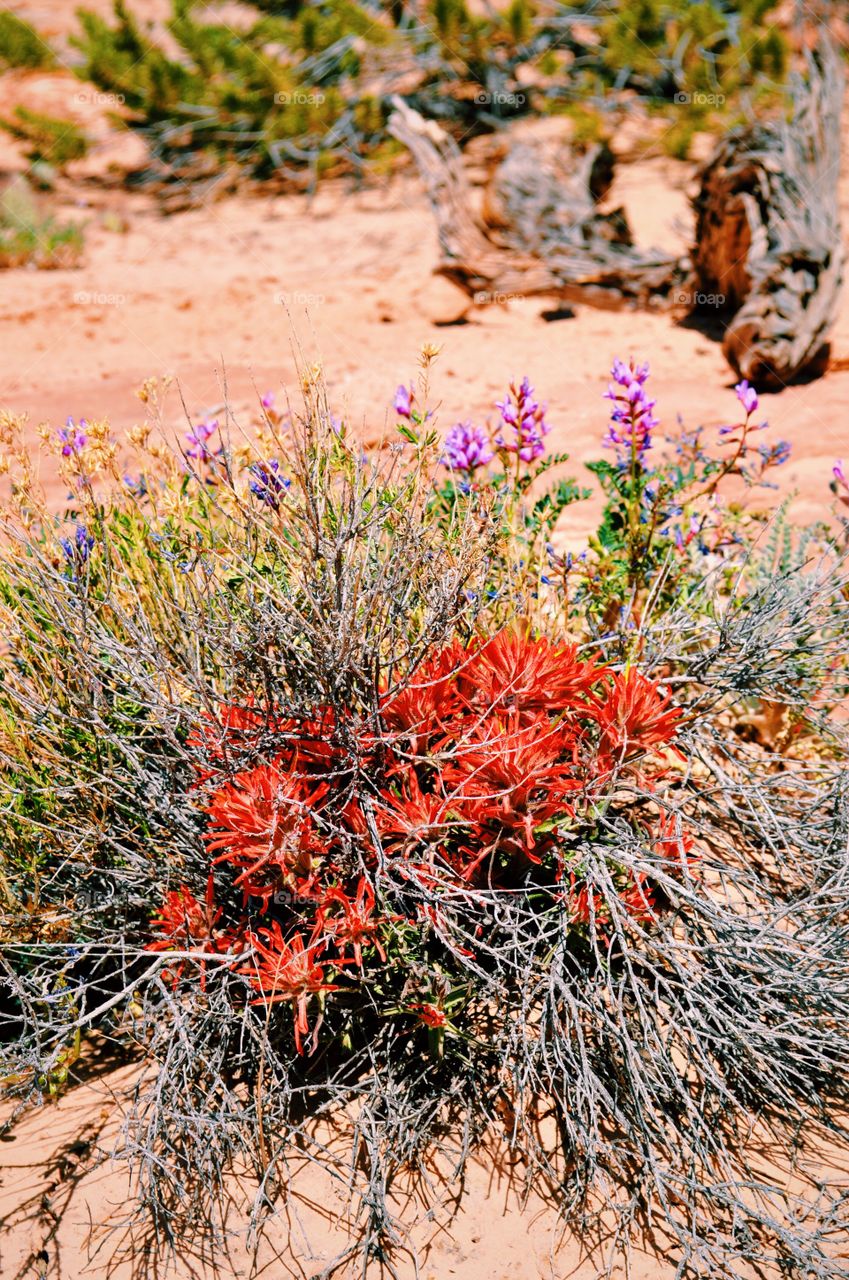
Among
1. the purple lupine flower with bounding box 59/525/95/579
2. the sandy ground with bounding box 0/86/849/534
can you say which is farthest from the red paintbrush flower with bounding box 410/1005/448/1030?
the sandy ground with bounding box 0/86/849/534

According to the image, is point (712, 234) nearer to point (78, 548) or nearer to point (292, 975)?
point (78, 548)

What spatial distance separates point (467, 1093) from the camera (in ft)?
7.68

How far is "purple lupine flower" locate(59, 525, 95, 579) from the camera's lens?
2.73 m

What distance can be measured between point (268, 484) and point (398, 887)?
1.01 metres

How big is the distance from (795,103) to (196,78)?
19.8 ft

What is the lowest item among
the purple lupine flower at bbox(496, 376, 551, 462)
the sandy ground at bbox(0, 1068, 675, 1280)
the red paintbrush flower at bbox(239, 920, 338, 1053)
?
the sandy ground at bbox(0, 1068, 675, 1280)

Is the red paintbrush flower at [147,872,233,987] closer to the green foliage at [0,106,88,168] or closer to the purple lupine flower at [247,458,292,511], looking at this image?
the purple lupine flower at [247,458,292,511]

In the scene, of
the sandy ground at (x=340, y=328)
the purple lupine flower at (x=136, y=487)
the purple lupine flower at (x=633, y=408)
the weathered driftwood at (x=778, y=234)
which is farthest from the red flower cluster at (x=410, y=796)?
the weathered driftwood at (x=778, y=234)

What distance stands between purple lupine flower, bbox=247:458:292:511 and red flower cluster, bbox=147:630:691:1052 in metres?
0.49

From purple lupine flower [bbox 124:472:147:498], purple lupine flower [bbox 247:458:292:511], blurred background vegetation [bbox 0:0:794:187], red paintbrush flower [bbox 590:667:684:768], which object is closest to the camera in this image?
red paintbrush flower [bbox 590:667:684:768]

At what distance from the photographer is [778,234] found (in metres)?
6.14

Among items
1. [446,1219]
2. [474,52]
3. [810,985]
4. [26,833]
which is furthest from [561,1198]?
[474,52]

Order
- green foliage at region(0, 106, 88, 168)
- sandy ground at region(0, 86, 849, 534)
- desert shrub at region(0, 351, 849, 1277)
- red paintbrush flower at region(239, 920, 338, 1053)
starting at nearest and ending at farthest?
red paintbrush flower at region(239, 920, 338, 1053) < desert shrub at region(0, 351, 849, 1277) < sandy ground at region(0, 86, 849, 534) < green foliage at region(0, 106, 88, 168)

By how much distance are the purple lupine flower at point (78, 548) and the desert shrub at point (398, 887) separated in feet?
0.15
